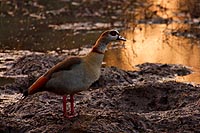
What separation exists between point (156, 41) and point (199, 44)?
5.14ft

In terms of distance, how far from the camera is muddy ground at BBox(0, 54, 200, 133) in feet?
24.1

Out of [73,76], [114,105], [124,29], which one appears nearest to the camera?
[73,76]

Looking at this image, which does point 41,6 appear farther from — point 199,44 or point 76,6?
point 199,44

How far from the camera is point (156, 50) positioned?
17516 millimetres

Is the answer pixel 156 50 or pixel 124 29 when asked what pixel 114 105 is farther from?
pixel 124 29

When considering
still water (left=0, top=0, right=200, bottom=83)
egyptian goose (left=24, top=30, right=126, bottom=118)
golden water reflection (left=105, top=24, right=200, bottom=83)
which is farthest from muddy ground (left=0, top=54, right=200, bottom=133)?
still water (left=0, top=0, right=200, bottom=83)

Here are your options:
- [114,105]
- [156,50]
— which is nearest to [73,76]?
[114,105]

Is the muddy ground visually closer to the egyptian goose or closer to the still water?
the egyptian goose

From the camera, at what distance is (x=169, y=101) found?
31.3ft

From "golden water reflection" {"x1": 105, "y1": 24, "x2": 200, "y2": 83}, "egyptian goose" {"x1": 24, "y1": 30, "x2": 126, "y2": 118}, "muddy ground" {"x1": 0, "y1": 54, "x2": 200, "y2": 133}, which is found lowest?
"golden water reflection" {"x1": 105, "y1": 24, "x2": 200, "y2": 83}

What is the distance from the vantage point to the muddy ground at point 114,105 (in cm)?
735

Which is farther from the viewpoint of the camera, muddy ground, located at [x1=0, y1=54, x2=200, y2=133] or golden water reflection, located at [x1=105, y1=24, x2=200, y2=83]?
golden water reflection, located at [x1=105, y1=24, x2=200, y2=83]

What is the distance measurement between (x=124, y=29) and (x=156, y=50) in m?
3.64

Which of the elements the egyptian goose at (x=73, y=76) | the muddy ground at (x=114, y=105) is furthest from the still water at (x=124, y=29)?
the egyptian goose at (x=73, y=76)
